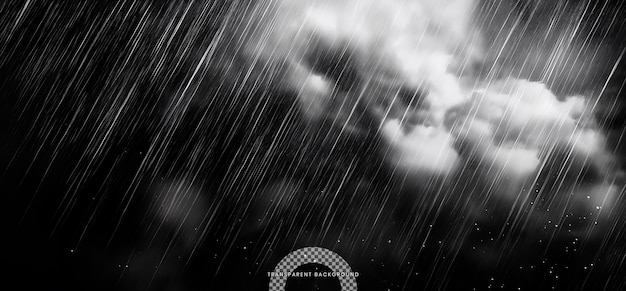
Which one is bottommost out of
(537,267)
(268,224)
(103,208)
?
(103,208)

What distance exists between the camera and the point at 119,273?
27.9 feet

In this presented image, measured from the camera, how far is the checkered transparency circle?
8.34 meters

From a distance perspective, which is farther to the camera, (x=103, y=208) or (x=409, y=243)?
(x=409, y=243)

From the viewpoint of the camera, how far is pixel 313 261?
8398mm

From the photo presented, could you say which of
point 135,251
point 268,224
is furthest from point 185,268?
point 268,224

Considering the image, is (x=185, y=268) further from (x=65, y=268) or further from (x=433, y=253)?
(x=433, y=253)

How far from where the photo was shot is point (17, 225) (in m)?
7.98

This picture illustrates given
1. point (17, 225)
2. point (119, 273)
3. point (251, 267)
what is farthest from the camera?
point (251, 267)

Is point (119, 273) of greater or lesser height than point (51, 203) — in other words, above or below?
below

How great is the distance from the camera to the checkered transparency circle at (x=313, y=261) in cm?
834

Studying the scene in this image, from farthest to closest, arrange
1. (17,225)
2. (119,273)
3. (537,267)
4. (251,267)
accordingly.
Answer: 1. (537,267)
2. (251,267)
3. (119,273)
4. (17,225)

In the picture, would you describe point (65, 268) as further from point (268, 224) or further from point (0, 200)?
point (268, 224)

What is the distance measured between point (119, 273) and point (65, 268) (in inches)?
40.5

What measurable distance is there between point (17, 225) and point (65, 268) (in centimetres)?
128
